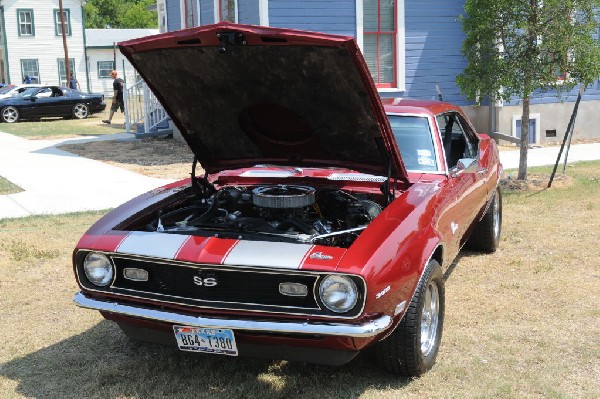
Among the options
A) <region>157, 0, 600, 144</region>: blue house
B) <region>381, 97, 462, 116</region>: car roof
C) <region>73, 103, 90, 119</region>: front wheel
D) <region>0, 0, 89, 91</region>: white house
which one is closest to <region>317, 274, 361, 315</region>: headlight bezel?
<region>381, 97, 462, 116</region>: car roof

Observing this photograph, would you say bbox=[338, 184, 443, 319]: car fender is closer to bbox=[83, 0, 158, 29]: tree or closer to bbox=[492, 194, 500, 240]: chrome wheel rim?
bbox=[492, 194, 500, 240]: chrome wheel rim

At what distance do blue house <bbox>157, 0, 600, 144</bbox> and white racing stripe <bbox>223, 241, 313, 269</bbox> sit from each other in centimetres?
990

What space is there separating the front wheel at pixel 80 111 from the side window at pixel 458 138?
21.7 m

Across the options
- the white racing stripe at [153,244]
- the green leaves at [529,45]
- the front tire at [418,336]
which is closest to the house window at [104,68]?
the green leaves at [529,45]

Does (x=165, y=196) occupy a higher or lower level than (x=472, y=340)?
higher

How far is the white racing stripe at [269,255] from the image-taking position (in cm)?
344

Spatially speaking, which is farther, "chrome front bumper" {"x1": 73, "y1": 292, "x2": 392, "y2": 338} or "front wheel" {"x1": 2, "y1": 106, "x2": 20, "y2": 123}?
"front wheel" {"x1": 2, "y1": 106, "x2": 20, "y2": 123}

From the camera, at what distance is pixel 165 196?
16.0 feet

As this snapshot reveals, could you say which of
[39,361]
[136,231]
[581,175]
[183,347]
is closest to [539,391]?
[183,347]

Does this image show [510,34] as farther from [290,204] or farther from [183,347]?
[183,347]

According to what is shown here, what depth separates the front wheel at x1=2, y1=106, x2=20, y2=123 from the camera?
24.5m

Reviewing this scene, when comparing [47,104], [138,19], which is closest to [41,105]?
[47,104]

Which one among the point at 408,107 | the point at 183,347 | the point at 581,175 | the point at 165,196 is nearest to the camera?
the point at 183,347

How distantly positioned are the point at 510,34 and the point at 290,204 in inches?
266
